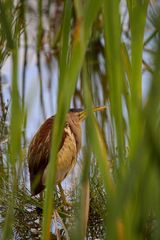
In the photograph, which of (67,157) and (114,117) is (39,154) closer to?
(67,157)

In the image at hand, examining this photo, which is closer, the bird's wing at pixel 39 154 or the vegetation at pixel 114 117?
the vegetation at pixel 114 117

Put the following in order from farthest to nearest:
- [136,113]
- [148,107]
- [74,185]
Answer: [74,185] → [136,113] → [148,107]

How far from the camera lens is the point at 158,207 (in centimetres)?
129

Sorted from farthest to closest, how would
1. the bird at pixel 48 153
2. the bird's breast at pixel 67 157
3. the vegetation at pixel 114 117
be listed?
the bird's breast at pixel 67 157
the bird at pixel 48 153
the vegetation at pixel 114 117

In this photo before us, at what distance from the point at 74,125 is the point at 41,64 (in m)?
3.11

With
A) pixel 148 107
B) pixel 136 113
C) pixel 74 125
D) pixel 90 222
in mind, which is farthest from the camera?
pixel 74 125

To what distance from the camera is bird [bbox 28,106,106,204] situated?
3.13m

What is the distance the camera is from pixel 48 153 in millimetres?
3164

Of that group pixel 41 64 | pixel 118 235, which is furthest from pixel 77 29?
pixel 41 64

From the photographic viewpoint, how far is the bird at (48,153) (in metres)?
3.13

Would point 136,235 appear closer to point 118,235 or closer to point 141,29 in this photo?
point 118,235

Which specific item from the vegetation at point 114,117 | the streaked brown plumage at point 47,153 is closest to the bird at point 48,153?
the streaked brown plumage at point 47,153

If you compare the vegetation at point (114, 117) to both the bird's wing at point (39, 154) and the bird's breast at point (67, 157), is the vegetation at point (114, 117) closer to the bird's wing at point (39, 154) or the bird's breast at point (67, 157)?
the bird's wing at point (39, 154)

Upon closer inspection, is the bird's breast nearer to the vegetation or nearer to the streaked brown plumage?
the streaked brown plumage
